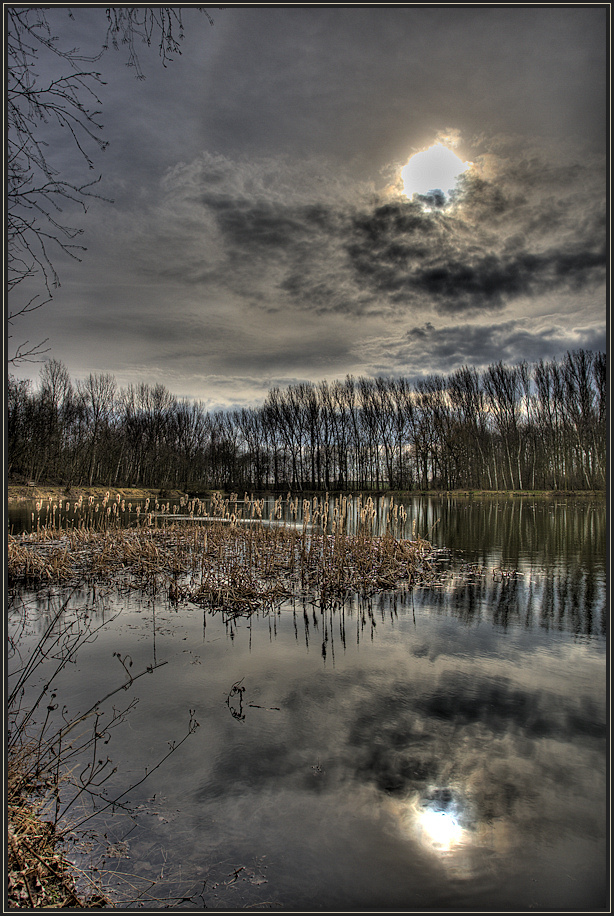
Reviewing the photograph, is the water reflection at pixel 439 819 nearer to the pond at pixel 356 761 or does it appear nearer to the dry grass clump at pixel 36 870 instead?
the pond at pixel 356 761

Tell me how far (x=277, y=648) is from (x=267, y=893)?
3483 mm

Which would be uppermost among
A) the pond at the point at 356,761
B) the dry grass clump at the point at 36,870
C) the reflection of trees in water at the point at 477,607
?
the dry grass clump at the point at 36,870

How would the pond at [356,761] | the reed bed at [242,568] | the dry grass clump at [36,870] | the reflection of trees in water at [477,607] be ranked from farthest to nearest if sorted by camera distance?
the reed bed at [242,568], the reflection of trees in water at [477,607], the pond at [356,761], the dry grass clump at [36,870]

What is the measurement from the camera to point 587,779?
3.27m

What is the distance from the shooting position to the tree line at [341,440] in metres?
41.5

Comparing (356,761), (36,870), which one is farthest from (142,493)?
(36,870)

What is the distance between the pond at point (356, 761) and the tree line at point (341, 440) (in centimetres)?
3384

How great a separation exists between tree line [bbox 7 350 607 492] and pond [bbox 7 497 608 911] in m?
33.8

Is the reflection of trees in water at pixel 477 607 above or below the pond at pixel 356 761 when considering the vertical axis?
below

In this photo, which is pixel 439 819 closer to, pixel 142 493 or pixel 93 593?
pixel 93 593

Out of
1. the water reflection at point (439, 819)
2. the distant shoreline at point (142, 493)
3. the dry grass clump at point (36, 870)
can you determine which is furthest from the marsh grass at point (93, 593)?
the distant shoreline at point (142, 493)

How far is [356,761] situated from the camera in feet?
11.1

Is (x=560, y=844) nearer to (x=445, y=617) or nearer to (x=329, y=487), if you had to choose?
(x=445, y=617)

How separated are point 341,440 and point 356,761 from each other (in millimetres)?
53331
